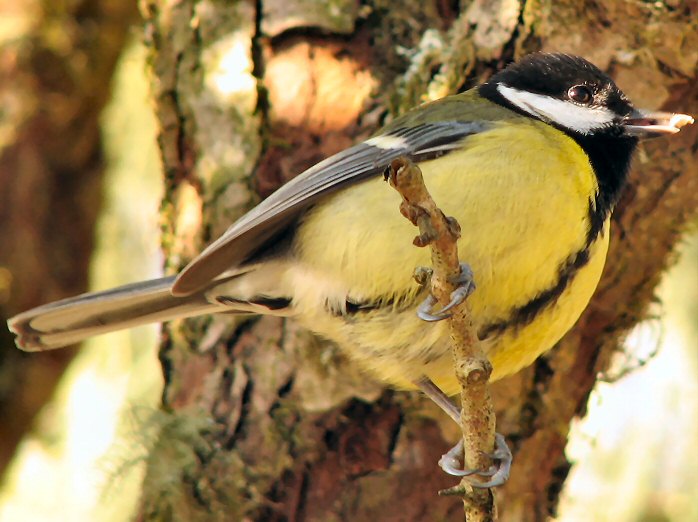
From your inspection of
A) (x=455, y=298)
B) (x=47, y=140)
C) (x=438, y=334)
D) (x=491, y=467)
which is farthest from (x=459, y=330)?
(x=47, y=140)

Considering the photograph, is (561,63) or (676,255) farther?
(676,255)

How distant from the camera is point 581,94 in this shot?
Result: 2.75m

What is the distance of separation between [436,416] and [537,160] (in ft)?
2.59

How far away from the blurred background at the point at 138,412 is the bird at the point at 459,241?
517 millimetres

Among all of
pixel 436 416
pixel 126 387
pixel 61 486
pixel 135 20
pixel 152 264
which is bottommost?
pixel 436 416

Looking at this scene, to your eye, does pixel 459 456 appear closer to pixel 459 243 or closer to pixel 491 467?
pixel 491 467

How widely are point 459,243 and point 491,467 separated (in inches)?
20.2

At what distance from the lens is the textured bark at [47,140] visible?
4.39m

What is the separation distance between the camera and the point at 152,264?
14.7 feet

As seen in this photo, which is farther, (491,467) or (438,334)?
(438,334)

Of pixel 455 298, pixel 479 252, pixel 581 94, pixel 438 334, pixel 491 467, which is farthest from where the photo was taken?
pixel 581 94

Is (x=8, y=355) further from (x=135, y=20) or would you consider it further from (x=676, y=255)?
(x=676, y=255)

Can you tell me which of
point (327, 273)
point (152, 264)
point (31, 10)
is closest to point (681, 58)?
point (327, 273)

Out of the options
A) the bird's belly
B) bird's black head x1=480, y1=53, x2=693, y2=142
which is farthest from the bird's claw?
bird's black head x1=480, y1=53, x2=693, y2=142
